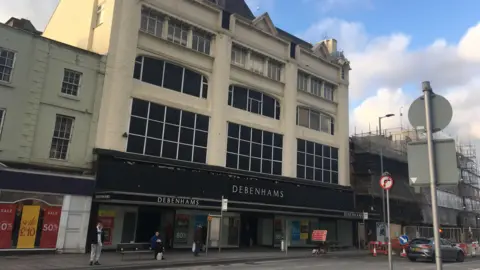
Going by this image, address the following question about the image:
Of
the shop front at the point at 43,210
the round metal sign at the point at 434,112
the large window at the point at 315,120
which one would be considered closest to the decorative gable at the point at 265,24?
the large window at the point at 315,120

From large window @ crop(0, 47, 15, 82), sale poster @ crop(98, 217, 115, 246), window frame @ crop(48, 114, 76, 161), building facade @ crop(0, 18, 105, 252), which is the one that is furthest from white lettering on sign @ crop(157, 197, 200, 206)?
large window @ crop(0, 47, 15, 82)

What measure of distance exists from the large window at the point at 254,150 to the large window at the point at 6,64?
13.9m

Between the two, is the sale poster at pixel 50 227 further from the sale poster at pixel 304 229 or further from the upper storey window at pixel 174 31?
the sale poster at pixel 304 229

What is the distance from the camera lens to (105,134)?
22.3 m

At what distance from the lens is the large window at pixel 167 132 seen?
938 inches

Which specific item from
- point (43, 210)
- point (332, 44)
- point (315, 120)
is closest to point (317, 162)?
→ point (315, 120)

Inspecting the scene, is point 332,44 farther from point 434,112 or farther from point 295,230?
point 434,112

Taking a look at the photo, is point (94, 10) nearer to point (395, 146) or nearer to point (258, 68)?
point (258, 68)

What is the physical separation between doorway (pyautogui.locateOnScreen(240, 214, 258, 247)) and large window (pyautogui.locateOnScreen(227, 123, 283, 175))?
3.93 metres

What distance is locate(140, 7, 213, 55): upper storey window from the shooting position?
1003 inches

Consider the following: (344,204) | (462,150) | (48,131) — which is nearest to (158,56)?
(48,131)

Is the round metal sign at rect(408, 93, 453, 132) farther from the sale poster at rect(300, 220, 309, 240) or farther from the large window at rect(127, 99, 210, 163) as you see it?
the sale poster at rect(300, 220, 309, 240)

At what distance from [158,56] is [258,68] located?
9096 millimetres

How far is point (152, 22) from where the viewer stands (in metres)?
25.7
